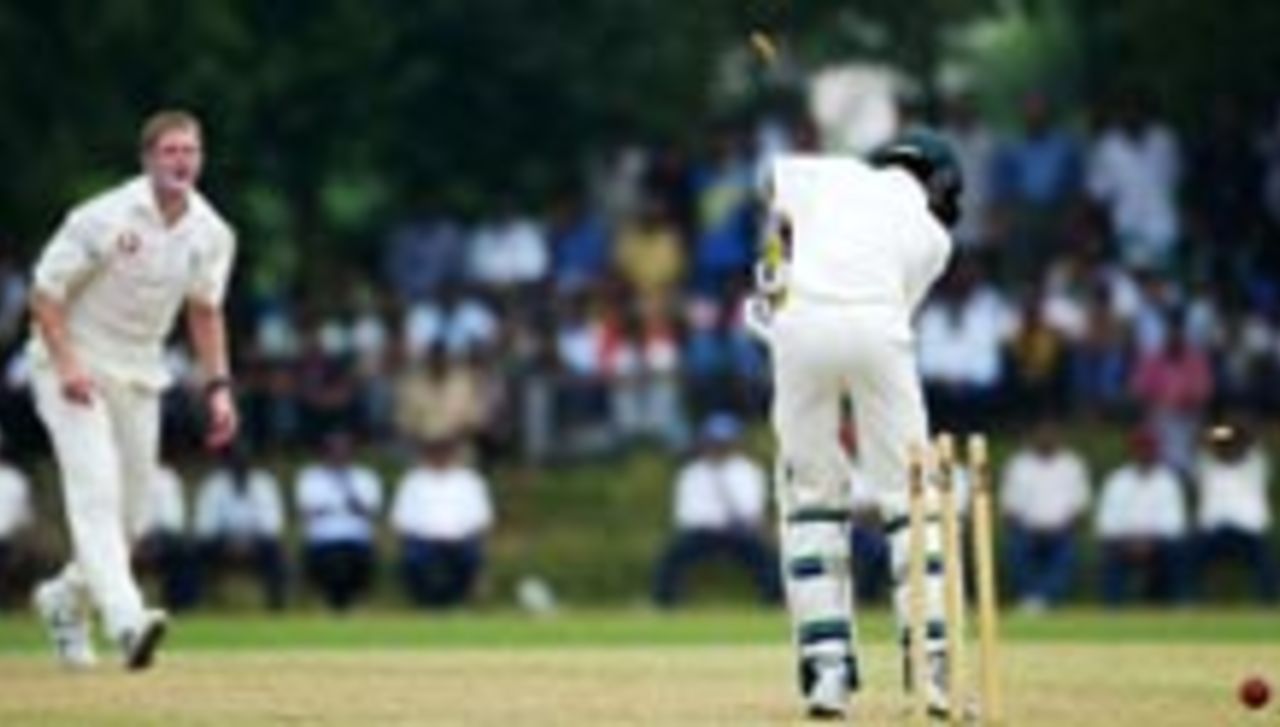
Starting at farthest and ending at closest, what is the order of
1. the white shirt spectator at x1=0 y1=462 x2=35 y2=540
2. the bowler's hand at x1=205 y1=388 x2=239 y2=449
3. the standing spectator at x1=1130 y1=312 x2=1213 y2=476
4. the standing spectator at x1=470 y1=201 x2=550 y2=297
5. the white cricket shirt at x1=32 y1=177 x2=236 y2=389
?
the standing spectator at x1=470 y1=201 x2=550 y2=297
the standing spectator at x1=1130 y1=312 x2=1213 y2=476
the white shirt spectator at x1=0 y1=462 x2=35 y2=540
the bowler's hand at x1=205 y1=388 x2=239 y2=449
the white cricket shirt at x1=32 y1=177 x2=236 y2=389

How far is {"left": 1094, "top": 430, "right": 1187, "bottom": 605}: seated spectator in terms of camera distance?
119ft

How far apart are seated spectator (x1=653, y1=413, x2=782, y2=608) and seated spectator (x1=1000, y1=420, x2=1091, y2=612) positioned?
6.40 feet

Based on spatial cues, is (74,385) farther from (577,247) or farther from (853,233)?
(577,247)

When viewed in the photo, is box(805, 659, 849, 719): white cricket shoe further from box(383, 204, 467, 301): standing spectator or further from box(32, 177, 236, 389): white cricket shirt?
box(383, 204, 467, 301): standing spectator

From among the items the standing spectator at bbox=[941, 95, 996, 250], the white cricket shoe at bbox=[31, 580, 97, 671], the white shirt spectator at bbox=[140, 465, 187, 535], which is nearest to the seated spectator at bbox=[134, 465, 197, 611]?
the white shirt spectator at bbox=[140, 465, 187, 535]

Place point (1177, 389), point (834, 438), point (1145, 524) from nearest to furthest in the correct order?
point (834, 438), point (1145, 524), point (1177, 389)

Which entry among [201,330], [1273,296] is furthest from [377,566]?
[201,330]

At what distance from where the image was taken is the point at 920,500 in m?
17.5

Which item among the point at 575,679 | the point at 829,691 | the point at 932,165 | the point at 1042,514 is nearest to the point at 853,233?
the point at 932,165

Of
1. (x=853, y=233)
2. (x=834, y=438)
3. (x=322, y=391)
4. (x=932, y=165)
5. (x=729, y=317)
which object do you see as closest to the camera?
(x=853, y=233)

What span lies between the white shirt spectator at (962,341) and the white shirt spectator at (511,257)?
387cm

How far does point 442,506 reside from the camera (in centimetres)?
3669

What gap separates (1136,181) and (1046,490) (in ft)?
12.5

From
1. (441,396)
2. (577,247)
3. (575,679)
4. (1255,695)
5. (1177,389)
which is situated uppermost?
(577,247)
